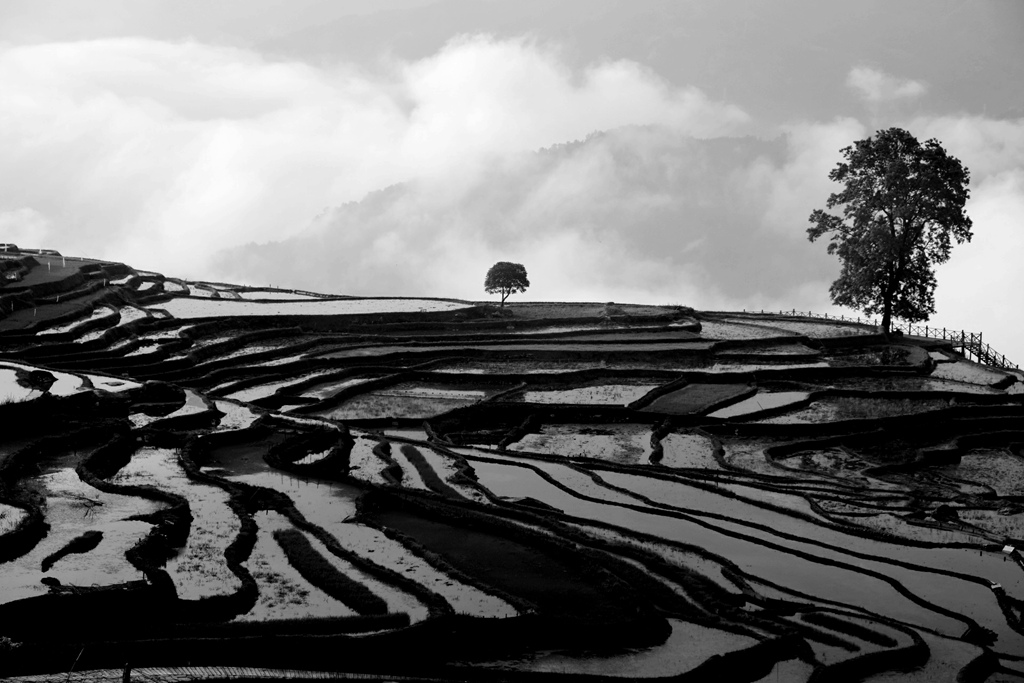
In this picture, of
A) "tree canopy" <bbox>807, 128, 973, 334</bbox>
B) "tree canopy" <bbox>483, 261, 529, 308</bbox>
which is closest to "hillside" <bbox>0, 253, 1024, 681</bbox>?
"tree canopy" <bbox>807, 128, 973, 334</bbox>

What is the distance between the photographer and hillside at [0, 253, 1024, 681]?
1520 centimetres

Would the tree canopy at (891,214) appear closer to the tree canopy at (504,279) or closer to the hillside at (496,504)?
the hillside at (496,504)

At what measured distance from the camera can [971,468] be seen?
94.1 feet

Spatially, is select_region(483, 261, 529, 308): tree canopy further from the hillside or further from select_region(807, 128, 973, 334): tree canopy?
select_region(807, 128, 973, 334): tree canopy

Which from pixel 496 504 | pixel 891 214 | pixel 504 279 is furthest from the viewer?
pixel 504 279

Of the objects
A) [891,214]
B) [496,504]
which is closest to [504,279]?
[891,214]

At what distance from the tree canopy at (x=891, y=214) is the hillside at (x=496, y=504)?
381 centimetres

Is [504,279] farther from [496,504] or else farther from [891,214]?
[496,504]

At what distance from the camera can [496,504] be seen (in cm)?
2244

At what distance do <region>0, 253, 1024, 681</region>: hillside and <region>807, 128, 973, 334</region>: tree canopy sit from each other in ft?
12.5

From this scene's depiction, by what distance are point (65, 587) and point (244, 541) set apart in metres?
3.73

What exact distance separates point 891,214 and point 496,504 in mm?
28585

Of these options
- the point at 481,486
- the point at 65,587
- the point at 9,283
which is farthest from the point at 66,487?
the point at 9,283

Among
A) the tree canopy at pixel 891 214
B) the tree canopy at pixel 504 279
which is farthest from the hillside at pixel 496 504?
the tree canopy at pixel 504 279
